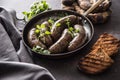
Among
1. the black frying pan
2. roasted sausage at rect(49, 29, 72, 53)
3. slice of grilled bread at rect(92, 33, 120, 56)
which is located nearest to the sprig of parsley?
the black frying pan

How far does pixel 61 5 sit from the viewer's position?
182 centimetres

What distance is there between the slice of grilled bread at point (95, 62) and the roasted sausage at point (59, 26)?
0.79 feet

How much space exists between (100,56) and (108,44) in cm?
12

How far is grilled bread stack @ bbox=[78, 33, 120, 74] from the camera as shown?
1.30 m

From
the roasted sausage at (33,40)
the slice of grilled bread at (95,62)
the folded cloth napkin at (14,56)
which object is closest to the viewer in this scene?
the folded cloth napkin at (14,56)

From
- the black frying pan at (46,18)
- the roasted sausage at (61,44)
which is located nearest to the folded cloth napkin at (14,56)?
the black frying pan at (46,18)

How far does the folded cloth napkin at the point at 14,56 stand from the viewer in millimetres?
1167

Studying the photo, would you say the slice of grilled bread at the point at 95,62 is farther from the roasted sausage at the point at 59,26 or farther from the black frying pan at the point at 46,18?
the roasted sausage at the point at 59,26

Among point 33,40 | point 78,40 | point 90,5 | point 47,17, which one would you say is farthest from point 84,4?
point 33,40

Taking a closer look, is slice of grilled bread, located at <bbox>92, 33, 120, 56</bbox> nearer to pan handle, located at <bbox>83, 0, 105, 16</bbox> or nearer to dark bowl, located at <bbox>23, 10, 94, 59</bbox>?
dark bowl, located at <bbox>23, 10, 94, 59</bbox>

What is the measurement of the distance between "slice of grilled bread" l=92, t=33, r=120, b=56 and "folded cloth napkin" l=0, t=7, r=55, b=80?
39 centimetres

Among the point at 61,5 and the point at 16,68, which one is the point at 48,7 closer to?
Answer: the point at 61,5

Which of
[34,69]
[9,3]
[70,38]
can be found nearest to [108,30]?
[70,38]

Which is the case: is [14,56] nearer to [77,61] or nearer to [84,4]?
[77,61]
